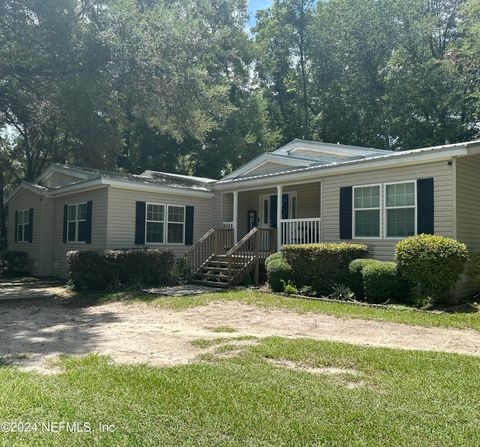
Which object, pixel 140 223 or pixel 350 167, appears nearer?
pixel 350 167

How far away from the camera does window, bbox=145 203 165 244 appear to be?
15.0 meters

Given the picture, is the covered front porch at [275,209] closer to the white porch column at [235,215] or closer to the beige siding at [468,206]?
the white porch column at [235,215]

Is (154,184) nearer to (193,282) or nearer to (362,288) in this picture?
(193,282)

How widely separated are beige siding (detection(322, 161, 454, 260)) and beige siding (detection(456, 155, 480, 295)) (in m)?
0.23

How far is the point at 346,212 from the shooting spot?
1199 centimetres

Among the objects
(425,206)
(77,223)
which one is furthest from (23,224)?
(425,206)

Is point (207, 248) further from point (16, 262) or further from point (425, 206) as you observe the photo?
point (16, 262)

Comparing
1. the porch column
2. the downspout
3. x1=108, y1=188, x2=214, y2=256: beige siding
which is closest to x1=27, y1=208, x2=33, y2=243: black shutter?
x1=108, y1=188, x2=214, y2=256: beige siding

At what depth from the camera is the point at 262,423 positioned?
11.2 ft

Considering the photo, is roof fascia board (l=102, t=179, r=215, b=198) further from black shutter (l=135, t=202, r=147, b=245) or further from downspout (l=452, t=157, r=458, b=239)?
downspout (l=452, t=157, r=458, b=239)

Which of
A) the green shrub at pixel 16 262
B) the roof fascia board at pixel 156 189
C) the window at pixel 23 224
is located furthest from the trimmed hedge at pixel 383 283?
the window at pixel 23 224

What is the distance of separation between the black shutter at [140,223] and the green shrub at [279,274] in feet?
15.9

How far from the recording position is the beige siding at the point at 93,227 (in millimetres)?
14219

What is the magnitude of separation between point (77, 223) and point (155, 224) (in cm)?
307
